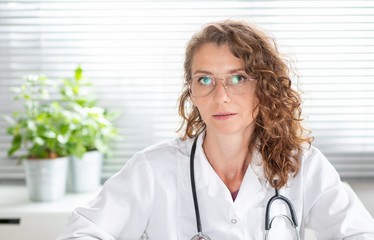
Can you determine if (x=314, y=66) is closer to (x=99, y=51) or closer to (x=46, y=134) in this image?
(x=99, y=51)

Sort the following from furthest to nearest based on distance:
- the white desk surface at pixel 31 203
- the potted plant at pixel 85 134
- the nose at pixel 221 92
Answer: the potted plant at pixel 85 134 < the white desk surface at pixel 31 203 < the nose at pixel 221 92

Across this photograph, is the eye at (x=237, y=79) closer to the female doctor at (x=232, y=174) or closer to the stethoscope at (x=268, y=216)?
the female doctor at (x=232, y=174)

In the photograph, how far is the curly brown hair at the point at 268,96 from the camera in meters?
1.66

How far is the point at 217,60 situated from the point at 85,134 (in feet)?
3.35

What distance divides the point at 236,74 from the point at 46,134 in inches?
41.7

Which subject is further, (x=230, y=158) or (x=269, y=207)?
(x=230, y=158)

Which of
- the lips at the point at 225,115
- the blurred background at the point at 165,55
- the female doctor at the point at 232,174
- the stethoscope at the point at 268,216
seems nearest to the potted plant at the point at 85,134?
the blurred background at the point at 165,55

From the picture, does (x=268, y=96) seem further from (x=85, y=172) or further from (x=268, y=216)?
(x=85, y=172)

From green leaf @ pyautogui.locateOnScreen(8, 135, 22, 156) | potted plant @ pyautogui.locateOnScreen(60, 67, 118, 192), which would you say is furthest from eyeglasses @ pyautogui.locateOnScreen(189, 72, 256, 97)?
green leaf @ pyautogui.locateOnScreen(8, 135, 22, 156)

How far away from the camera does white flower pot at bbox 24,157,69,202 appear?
7.88 ft

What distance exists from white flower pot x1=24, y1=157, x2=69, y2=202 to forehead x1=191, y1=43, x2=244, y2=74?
100 centimetres

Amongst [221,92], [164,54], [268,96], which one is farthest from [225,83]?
[164,54]

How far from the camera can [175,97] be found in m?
2.64

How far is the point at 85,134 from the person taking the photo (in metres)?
2.48
